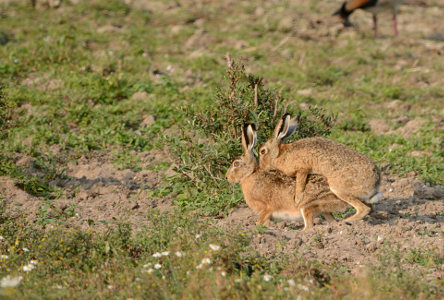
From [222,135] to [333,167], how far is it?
1545mm

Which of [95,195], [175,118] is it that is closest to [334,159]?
[95,195]

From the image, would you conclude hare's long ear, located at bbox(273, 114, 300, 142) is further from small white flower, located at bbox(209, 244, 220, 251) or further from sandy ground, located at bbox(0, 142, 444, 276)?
small white flower, located at bbox(209, 244, 220, 251)

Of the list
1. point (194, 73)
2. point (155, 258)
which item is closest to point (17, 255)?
point (155, 258)

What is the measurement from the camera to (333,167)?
5812 millimetres

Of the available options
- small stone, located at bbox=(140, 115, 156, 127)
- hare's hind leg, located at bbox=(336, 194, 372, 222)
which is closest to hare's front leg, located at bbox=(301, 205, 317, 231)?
hare's hind leg, located at bbox=(336, 194, 372, 222)

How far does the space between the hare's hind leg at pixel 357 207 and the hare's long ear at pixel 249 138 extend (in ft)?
3.87

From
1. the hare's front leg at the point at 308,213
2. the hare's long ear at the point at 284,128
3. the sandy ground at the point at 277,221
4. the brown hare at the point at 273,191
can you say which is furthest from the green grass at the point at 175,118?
the hare's front leg at the point at 308,213

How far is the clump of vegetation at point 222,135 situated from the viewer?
6.64 metres

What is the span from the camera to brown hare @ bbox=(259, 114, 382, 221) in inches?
226

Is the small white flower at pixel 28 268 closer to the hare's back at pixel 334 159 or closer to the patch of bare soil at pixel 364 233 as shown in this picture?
the patch of bare soil at pixel 364 233

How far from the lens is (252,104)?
6742mm

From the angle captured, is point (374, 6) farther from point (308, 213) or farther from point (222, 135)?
point (308, 213)

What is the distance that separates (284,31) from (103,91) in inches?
223

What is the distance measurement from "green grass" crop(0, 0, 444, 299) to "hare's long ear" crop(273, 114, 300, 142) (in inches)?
15.4
